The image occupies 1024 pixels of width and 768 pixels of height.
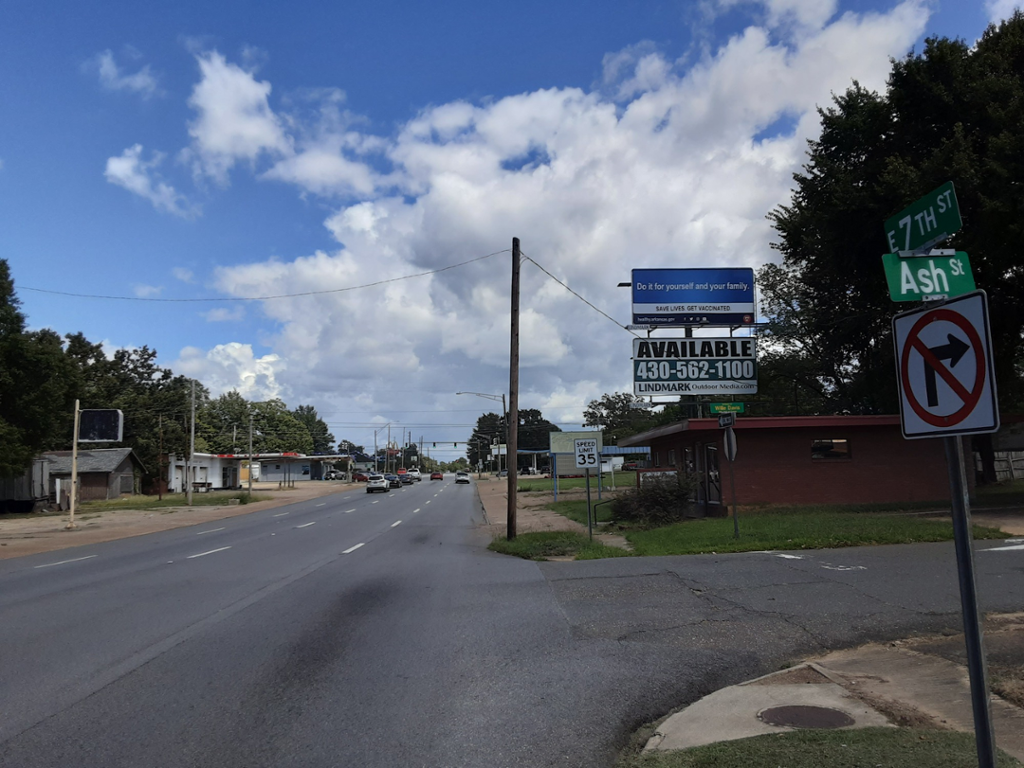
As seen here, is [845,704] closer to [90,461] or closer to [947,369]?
[947,369]

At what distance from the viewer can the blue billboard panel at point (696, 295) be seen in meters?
→ 26.1

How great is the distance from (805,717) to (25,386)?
4755 cm

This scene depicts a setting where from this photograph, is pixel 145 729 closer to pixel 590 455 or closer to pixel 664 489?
pixel 590 455

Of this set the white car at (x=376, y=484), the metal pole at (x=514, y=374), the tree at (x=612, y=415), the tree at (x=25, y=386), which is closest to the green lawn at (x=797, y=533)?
the metal pole at (x=514, y=374)

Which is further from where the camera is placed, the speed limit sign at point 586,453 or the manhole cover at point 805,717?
the speed limit sign at point 586,453

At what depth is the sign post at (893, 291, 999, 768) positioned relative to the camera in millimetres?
3416

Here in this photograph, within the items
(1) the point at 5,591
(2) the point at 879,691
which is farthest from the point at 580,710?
(1) the point at 5,591

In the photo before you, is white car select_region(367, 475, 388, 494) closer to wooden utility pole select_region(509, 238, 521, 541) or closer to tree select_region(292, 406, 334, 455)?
wooden utility pole select_region(509, 238, 521, 541)

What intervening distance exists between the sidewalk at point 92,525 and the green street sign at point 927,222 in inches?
918

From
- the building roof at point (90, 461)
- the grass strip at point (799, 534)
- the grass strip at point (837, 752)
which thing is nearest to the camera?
the grass strip at point (837, 752)

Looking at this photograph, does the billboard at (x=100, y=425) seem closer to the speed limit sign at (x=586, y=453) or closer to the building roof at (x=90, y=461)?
the building roof at (x=90, y=461)

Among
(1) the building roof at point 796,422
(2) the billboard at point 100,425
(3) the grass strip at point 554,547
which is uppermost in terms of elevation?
(2) the billboard at point 100,425

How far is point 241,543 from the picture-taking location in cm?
2244

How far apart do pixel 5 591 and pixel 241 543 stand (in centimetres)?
921
